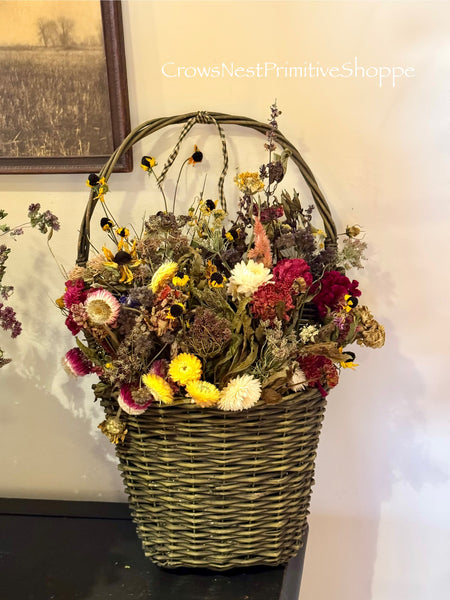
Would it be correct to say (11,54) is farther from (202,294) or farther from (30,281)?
(202,294)

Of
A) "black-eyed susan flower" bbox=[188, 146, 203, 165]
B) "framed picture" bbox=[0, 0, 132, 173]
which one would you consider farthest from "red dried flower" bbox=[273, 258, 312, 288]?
"framed picture" bbox=[0, 0, 132, 173]

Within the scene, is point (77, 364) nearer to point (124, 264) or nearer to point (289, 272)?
point (124, 264)

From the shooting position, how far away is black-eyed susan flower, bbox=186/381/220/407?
2.48ft

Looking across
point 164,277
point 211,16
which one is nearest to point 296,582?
point 164,277

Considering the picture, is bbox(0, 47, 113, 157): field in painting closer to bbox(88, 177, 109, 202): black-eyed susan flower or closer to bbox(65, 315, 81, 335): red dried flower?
bbox(88, 177, 109, 202): black-eyed susan flower

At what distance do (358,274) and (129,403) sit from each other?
549 millimetres

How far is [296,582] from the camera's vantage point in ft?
3.08

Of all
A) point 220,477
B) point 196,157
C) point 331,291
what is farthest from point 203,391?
point 196,157

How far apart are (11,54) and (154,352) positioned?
2.28 feet

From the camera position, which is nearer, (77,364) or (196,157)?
(77,364)

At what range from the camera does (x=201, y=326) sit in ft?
2.49

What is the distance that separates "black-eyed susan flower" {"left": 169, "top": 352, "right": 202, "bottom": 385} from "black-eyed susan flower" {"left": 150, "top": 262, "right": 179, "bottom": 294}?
0.33 feet

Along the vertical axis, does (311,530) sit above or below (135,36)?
below

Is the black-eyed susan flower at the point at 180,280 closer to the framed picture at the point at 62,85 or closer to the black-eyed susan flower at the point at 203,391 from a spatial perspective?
the black-eyed susan flower at the point at 203,391
